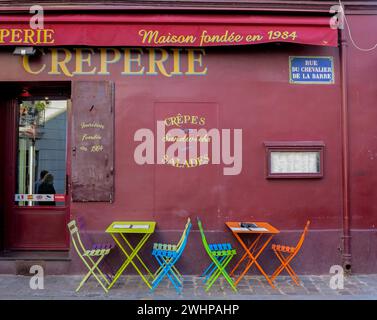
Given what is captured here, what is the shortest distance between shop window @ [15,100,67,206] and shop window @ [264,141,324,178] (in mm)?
3554

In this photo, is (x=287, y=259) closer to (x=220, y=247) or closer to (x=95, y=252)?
(x=220, y=247)

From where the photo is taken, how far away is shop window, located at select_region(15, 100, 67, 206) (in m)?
6.38

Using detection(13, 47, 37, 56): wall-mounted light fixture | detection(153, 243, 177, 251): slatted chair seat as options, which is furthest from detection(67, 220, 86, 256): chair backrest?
detection(13, 47, 37, 56): wall-mounted light fixture

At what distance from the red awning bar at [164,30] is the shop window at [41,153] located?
3.94 feet

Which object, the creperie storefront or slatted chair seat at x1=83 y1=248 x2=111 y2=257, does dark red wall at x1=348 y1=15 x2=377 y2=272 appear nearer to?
the creperie storefront

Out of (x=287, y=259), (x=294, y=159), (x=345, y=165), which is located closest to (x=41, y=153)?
(x=294, y=159)

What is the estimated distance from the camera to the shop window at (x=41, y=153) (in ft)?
20.9

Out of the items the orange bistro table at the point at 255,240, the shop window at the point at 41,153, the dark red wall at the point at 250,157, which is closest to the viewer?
the orange bistro table at the point at 255,240

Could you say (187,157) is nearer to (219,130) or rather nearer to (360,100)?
(219,130)

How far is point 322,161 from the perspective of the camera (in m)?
6.00

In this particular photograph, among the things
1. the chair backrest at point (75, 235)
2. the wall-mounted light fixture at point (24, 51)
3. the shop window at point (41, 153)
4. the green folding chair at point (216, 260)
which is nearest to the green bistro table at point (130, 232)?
the chair backrest at point (75, 235)

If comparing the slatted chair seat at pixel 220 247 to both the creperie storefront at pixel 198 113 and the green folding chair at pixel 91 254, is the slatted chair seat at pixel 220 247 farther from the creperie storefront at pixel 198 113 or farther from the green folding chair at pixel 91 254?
the green folding chair at pixel 91 254
